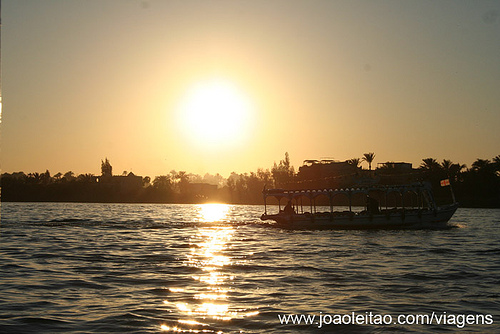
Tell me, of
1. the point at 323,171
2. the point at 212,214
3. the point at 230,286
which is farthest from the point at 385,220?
the point at 323,171

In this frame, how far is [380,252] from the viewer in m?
29.1

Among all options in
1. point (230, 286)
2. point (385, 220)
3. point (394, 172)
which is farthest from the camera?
point (394, 172)

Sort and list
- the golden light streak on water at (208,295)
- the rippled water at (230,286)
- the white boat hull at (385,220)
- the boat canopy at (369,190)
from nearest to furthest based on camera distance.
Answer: the rippled water at (230,286) < the golden light streak on water at (208,295) < the white boat hull at (385,220) < the boat canopy at (369,190)

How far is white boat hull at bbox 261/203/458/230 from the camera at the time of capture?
1908 inches

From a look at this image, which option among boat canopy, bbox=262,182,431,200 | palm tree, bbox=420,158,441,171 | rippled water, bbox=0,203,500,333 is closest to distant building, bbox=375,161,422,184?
palm tree, bbox=420,158,441,171

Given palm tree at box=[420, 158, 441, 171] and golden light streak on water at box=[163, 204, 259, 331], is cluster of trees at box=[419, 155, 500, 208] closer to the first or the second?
palm tree at box=[420, 158, 441, 171]

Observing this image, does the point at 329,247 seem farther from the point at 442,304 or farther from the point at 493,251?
the point at 442,304

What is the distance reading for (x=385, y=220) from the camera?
158 feet

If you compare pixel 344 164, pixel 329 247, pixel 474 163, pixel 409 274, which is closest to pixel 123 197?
pixel 344 164

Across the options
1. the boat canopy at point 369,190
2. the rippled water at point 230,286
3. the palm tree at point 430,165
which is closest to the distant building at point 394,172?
the palm tree at point 430,165

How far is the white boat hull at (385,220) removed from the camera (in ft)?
159

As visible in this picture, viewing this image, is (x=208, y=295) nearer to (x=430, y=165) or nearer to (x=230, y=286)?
(x=230, y=286)

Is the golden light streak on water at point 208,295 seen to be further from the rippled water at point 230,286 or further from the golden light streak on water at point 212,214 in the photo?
the golden light streak on water at point 212,214

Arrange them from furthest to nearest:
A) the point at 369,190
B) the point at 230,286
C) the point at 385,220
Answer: the point at 369,190, the point at 385,220, the point at 230,286
